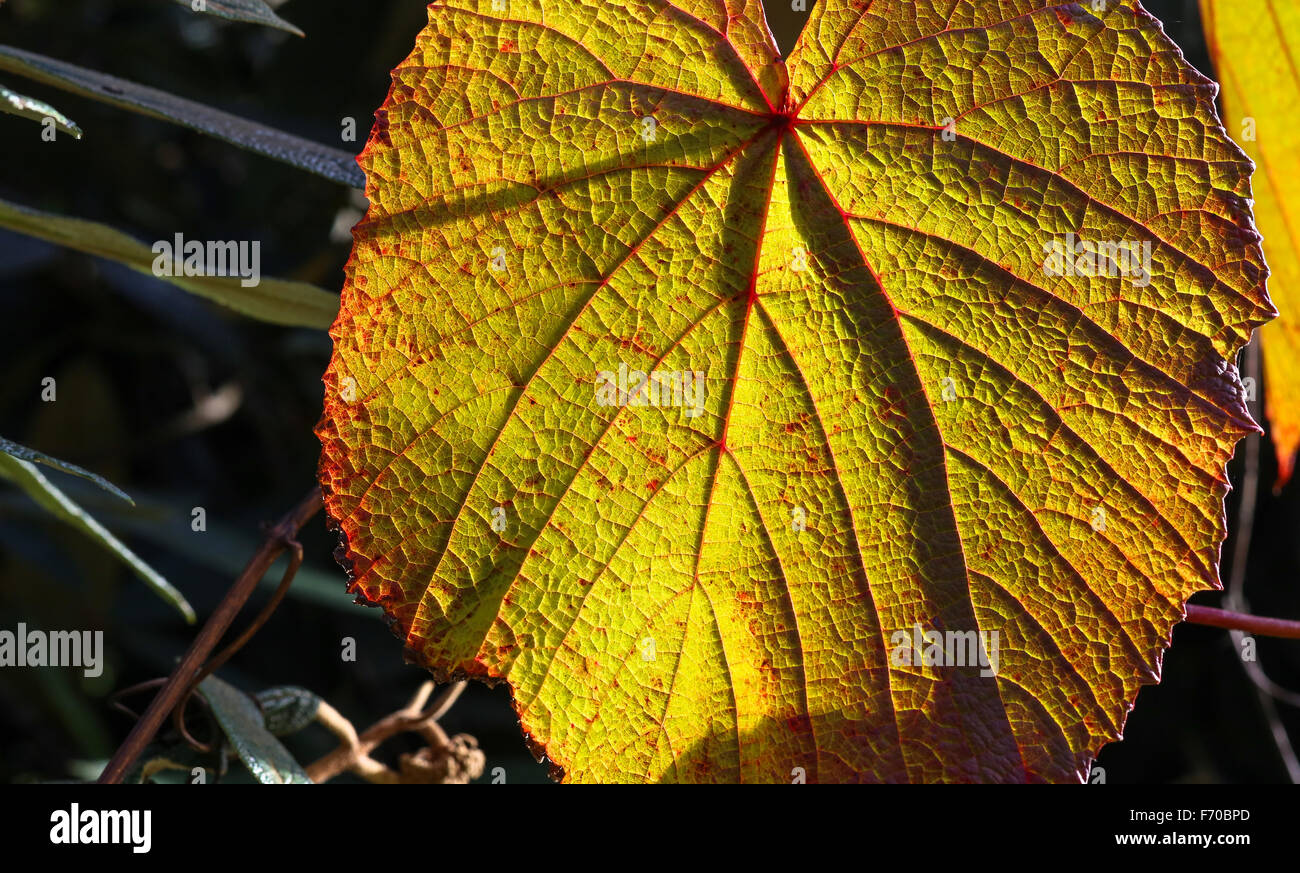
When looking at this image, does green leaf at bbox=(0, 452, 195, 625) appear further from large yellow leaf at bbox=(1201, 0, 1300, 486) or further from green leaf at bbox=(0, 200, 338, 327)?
large yellow leaf at bbox=(1201, 0, 1300, 486)

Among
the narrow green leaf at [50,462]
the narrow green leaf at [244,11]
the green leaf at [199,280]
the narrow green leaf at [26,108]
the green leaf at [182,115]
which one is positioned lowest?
the narrow green leaf at [50,462]

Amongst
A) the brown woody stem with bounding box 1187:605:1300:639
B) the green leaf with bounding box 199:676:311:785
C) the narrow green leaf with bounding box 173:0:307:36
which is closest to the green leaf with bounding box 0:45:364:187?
A: the narrow green leaf with bounding box 173:0:307:36

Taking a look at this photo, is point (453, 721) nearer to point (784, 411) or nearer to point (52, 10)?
point (784, 411)

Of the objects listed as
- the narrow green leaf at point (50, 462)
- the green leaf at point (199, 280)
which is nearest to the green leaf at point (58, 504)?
the narrow green leaf at point (50, 462)

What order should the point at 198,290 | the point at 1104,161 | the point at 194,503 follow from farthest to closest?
the point at 194,503
the point at 198,290
the point at 1104,161

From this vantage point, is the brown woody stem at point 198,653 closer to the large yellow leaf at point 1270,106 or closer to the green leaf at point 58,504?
the green leaf at point 58,504
